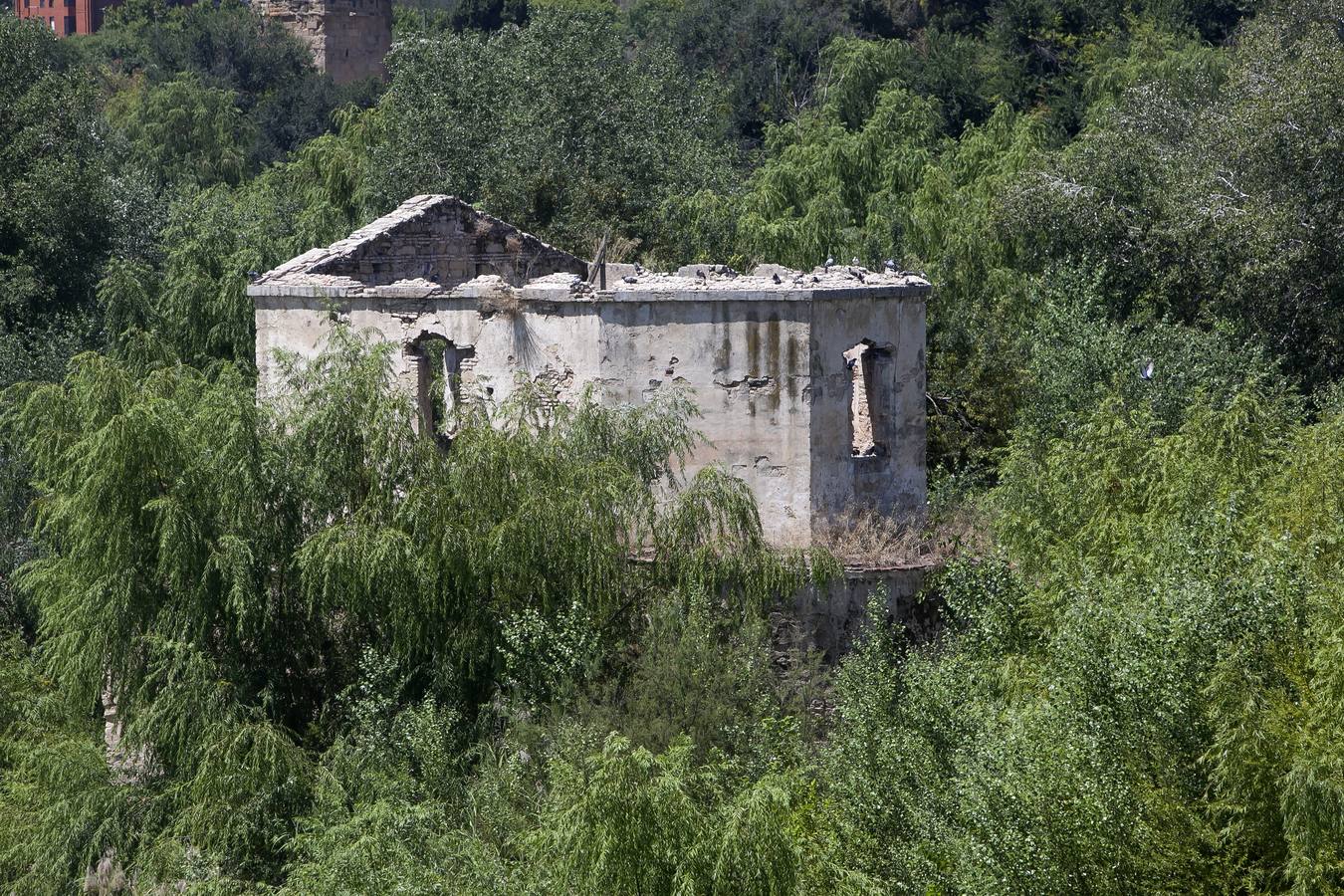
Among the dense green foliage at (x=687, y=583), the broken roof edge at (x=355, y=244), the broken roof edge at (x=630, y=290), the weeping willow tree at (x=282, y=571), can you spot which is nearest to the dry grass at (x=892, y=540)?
the dense green foliage at (x=687, y=583)

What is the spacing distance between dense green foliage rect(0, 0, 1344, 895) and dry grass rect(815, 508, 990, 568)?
0.30m

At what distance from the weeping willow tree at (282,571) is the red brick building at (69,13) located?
5678 centimetres

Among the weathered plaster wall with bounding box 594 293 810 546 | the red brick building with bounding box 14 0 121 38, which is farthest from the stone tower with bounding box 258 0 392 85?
the weathered plaster wall with bounding box 594 293 810 546

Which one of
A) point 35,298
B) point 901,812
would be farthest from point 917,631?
point 35,298

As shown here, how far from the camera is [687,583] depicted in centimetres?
1534

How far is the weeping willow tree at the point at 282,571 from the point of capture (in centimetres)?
1417

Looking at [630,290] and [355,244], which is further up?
[355,244]

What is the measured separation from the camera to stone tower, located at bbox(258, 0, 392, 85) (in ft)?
184

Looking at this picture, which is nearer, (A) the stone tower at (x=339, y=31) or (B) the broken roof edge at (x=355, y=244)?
(B) the broken roof edge at (x=355, y=244)

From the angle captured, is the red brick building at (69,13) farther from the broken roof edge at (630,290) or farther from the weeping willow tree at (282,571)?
the weeping willow tree at (282,571)

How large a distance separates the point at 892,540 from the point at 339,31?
142ft

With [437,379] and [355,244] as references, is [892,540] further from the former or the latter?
[355,244]

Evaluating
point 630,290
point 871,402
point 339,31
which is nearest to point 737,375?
point 630,290

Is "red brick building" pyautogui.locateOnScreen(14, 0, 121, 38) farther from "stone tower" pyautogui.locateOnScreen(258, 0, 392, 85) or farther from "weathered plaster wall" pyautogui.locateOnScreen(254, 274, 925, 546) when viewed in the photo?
"weathered plaster wall" pyautogui.locateOnScreen(254, 274, 925, 546)
